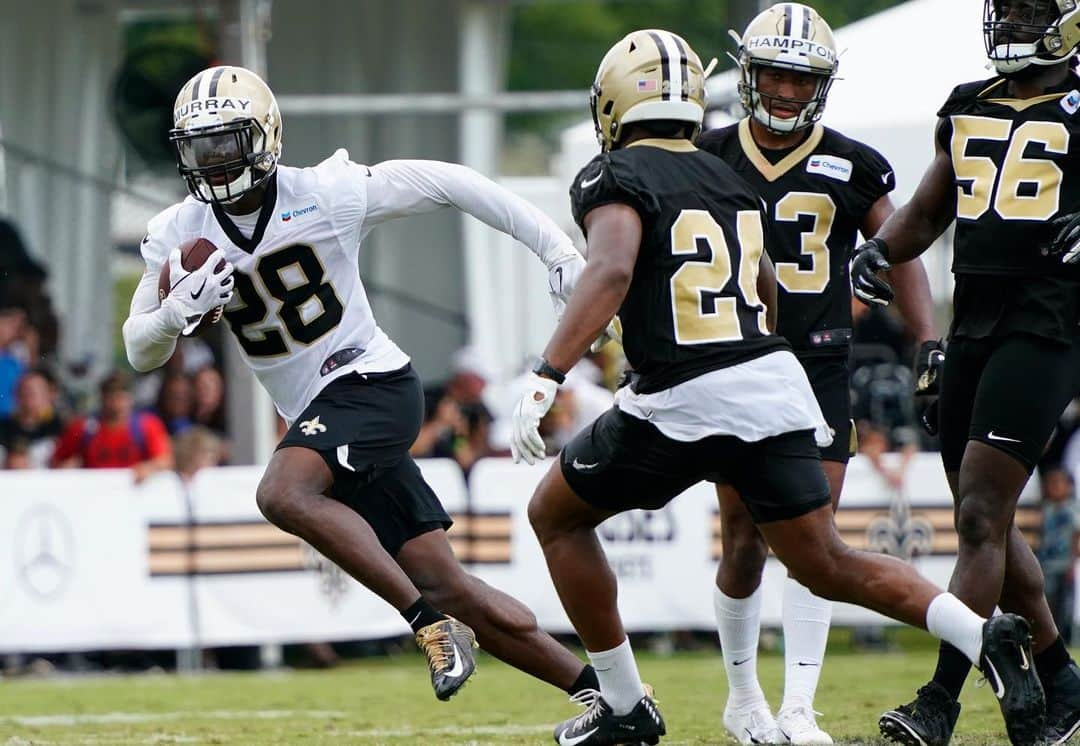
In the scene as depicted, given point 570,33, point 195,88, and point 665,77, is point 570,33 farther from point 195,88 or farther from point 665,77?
point 665,77

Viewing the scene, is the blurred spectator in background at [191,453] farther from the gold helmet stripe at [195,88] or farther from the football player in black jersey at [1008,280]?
the football player in black jersey at [1008,280]

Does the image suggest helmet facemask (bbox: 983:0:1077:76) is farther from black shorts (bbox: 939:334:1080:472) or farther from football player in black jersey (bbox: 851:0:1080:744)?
black shorts (bbox: 939:334:1080:472)

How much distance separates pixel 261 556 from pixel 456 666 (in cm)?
501

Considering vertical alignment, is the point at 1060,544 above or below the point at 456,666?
below

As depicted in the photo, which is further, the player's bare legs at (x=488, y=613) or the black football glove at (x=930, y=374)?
the black football glove at (x=930, y=374)

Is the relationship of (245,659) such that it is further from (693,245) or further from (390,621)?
(693,245)

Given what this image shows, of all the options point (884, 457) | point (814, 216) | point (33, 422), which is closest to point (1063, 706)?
point (814, 216)

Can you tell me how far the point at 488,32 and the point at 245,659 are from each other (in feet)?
22.3

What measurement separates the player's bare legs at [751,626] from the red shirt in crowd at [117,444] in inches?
212

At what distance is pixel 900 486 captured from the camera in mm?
10641

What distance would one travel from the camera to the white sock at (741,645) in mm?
6203

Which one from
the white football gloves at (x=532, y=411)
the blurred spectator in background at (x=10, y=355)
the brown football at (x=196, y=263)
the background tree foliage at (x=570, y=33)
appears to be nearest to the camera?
the white football gloves at (x=532, y=411)

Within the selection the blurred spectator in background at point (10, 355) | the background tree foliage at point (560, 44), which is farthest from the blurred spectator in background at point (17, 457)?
the background tree foliage at point (560, 44)

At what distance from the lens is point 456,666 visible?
5.54m
